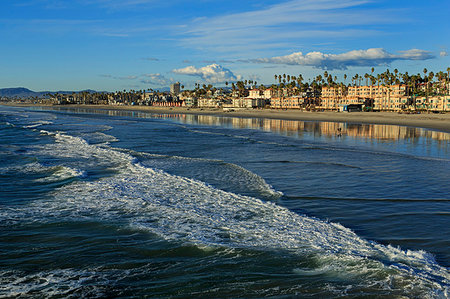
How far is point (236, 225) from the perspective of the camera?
34.5ft

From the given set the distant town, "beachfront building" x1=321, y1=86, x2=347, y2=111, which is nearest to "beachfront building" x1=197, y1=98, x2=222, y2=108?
the distant town

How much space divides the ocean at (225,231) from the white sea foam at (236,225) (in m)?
0.04

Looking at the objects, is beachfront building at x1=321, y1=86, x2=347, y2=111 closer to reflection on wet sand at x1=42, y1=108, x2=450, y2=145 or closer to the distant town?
the distant town

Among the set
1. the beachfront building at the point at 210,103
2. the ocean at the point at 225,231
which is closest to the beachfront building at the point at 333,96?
the beachfront building at the point at 210,103

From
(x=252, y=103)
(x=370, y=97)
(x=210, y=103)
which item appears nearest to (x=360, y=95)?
(x=370, y=97)

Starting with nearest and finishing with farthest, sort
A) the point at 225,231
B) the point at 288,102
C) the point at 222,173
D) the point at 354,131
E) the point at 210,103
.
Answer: the point at 225,231 → the point at 222,173 → the point at 354,131 → the point at 288,102 → the point at 210,103

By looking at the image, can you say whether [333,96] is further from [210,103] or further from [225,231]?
[225,231]

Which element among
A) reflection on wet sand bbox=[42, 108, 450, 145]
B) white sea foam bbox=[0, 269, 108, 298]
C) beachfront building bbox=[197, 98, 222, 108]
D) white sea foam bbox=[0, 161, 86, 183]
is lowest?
reflection on wet sand bbox=[42, 108, 450, 145]

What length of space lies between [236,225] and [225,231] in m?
0.56

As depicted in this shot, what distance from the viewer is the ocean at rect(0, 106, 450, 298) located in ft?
23.3

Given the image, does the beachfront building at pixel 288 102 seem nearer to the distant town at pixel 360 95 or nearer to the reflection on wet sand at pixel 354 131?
the distant town at pixel 360 95

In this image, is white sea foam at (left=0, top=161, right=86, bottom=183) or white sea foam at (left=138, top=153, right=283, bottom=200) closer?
white sea foam at (left=138, top=153, right=283, bottom=200)

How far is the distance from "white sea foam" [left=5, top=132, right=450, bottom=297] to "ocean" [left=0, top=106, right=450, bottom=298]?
1.4 inches

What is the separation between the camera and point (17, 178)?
1733 centimetres
